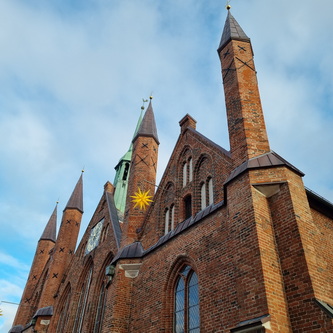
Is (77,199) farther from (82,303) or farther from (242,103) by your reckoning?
(242,103)

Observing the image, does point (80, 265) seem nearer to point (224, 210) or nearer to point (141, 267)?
point (141, 267)

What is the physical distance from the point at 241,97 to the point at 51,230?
22645mm

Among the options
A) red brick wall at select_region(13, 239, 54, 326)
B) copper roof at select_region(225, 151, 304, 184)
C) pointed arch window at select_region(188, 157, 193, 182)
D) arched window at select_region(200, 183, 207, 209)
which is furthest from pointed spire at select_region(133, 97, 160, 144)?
red brick wall at select_region(13, 239, 54, 326)

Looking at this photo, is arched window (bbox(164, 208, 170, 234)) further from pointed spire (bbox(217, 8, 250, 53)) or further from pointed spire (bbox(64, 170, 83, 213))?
pointed spire (bbox(64, 170, 83, 213))

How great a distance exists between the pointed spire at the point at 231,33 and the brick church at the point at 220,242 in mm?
52

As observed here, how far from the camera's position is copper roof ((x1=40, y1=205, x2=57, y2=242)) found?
27.2 metres

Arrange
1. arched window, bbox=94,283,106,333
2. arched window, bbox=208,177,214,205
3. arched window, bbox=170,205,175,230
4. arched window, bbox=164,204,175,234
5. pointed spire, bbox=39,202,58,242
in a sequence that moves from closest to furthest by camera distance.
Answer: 1. arched window, bbox=208,177,214,205
2. arched window, bbox=170,205,175,230
3. arched window, bbox=164,204,175,234
4. arched window, bbox=94,283,106,333
5. pointed spire, bbox=39,202,58,242

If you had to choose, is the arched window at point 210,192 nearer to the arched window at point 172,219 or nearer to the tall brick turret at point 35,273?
the arched window at point 172,219

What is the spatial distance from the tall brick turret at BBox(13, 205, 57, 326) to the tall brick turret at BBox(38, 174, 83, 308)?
171 inches

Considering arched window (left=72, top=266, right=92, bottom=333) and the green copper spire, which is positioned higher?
the green copper spire

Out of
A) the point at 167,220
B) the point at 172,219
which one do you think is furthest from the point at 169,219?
the point at 172,219

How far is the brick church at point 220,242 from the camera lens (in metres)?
6.40

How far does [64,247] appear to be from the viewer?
851 inches

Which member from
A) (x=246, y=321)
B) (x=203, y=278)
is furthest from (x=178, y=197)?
(x=246, y=321)
